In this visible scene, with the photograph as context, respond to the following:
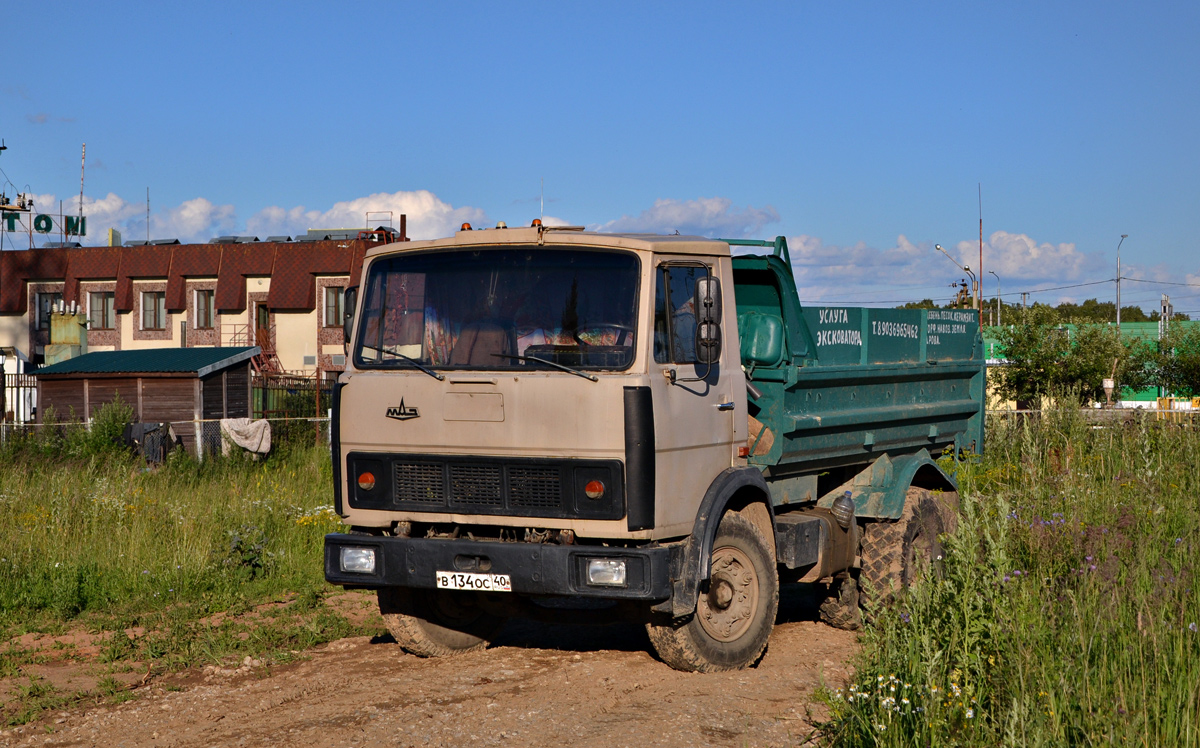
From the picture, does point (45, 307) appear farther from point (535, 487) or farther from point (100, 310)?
point (535, 487)

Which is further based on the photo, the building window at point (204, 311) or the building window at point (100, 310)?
the building window at point (100, 310)

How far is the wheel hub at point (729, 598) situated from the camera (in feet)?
22.2

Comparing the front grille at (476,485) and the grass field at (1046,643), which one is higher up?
the front grille at (476,485)

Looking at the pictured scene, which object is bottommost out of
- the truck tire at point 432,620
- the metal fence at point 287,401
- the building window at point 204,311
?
the truck tire at point 432,620

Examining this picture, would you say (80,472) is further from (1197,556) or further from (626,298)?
(1197,556)

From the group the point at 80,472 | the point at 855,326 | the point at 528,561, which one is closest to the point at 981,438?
the point at 855,326

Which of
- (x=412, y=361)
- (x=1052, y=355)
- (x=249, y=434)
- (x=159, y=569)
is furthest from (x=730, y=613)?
(x=1052, y=355)

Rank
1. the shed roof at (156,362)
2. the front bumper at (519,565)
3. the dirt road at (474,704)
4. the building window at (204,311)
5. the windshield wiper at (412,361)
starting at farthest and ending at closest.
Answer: the building window at (204,311) → the shed roof at (156,362) → the windshield wiper at (412,361) → the front bumper at (519,565) → the dirt road at (474,704)

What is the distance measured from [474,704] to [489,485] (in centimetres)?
121

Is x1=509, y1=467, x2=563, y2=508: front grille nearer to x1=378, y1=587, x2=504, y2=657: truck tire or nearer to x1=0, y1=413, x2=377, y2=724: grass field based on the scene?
x1=378, y1=587, x2=504, y2=657: truck tire

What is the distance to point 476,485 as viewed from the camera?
6387 millimetres

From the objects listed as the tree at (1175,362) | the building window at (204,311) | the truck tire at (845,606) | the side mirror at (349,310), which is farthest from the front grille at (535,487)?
the building window at (204,311)

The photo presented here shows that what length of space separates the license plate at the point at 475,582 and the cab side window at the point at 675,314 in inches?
59.8

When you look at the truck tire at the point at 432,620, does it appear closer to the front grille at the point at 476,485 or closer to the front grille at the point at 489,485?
the front grille at the point at 489,485
